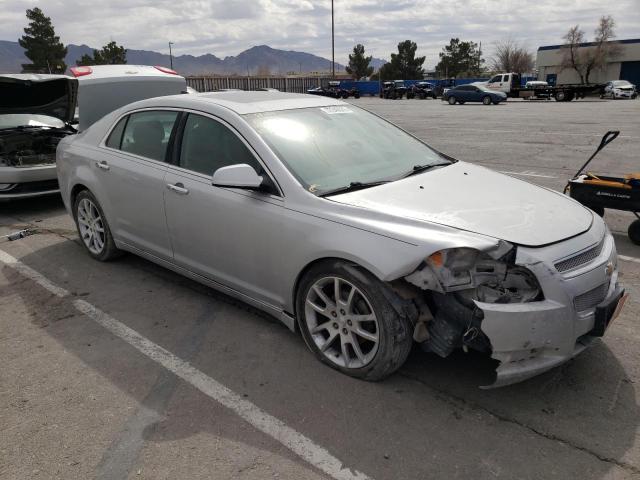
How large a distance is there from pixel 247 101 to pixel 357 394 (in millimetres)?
2257

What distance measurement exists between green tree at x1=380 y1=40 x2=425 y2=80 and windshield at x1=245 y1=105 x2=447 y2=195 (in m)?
77.1

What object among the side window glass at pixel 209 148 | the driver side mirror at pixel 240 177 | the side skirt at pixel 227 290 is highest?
the side window glass at pixel 209 148

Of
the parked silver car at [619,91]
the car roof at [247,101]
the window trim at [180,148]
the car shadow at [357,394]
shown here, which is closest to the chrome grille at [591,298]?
the car shadow at [357,394]

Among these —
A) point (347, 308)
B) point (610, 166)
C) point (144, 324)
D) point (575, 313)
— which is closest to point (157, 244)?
point (144, 324)

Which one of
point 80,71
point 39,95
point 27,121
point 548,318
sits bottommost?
point 548,318

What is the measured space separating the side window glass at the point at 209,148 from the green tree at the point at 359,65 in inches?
3204

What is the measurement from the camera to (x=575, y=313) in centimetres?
258

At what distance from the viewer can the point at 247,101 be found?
3891mm

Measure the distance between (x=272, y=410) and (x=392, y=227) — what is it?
117 centimetres

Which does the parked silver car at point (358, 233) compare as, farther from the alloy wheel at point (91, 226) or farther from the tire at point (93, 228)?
the alloy wheel at point (91, 226)

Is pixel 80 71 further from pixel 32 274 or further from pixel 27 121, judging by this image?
pixel 32 274

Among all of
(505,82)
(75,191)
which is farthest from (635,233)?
(505,82)

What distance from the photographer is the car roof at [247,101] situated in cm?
376

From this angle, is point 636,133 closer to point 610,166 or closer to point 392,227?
point 610,166
